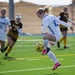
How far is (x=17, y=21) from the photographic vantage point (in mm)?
14094

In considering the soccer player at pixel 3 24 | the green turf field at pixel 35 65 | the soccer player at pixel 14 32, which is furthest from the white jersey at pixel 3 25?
the green turf field at pixel 35 65

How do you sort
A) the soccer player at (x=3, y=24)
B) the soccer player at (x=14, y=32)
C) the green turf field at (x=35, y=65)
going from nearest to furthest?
the green turf field at (x=35, y=65) < the soccer player at (x=3, y=24) < the soccer player at (x=14, y=32)

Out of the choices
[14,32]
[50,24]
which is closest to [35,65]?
[50,24]

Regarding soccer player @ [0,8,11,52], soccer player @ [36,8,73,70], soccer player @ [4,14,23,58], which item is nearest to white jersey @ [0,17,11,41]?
soccer player @ [0,8,11,52]

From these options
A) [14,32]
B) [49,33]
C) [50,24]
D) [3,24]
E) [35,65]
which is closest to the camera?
[50,24]

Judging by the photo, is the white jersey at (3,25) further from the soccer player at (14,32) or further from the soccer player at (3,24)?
the soccer player at (14,32)

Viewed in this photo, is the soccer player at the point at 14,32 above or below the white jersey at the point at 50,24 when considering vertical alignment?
below

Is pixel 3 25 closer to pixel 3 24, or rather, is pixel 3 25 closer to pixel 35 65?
pixel 3 24

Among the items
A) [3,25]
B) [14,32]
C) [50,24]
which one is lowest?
[14,32]

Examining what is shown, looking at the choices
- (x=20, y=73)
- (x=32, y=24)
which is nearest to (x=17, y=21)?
(x=20, y=73)

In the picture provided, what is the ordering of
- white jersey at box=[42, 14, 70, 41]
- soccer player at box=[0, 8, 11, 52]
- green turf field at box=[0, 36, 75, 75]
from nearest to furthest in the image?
1. green turf field at box=[0, 36, 75, 75]
2. white jersey at box=[42, 14, 70, 41]
3. soccer player at box=[0, 8, 11, 52]

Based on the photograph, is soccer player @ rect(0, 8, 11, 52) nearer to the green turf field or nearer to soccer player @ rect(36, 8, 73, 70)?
the green turf field

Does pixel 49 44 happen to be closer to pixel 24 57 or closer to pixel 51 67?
pixel 51 67

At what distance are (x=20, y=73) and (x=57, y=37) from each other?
1555mm
